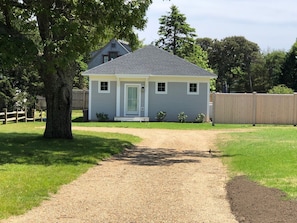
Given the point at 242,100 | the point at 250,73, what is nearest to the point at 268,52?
the point at 250,73

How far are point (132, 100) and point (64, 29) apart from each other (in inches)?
700

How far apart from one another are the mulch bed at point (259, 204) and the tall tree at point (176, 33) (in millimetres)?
45760

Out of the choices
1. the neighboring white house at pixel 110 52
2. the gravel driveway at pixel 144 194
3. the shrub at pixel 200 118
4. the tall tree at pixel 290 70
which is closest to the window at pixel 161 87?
the shrub at pixel 200 118

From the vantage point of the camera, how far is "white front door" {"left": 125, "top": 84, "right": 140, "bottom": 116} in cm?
3134

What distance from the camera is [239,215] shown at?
7113 mm

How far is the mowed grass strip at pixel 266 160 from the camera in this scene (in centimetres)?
954

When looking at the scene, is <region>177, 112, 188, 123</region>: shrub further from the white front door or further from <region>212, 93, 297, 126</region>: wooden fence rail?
the white front door

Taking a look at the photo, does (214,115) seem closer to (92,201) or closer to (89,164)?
(89,164)

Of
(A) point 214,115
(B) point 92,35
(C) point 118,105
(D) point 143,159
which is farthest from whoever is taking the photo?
(C) point 118,105

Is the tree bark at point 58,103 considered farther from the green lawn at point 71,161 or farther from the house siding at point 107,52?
the house siding at point 107,52

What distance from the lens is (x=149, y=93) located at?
103ft

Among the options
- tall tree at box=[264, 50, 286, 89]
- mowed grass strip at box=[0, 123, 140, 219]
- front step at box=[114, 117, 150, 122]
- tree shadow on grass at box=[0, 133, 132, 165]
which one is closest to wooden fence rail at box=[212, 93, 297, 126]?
front step at box=[114, 117, 150, 122]

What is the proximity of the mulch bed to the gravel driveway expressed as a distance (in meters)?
0.18

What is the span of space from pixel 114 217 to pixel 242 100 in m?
23.3
